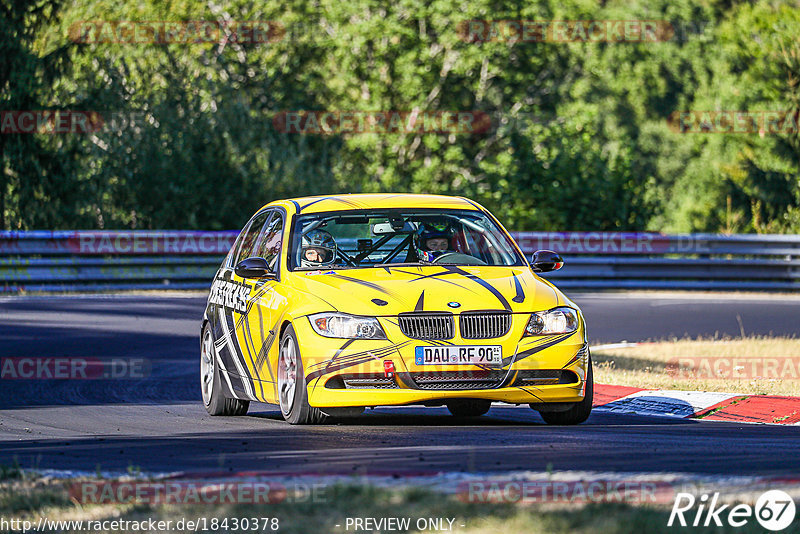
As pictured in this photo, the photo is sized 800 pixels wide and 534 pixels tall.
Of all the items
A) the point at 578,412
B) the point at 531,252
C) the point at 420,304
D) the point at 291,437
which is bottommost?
the point at 531,252

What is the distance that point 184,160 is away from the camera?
32469mm

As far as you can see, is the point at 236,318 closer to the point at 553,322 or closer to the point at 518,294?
the point at 518,294

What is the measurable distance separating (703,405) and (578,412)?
1703 mm

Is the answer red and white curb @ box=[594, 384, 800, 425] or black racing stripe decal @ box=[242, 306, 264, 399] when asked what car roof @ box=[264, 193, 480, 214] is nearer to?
black racing stripe decal @ box=[242, 306, 264, 399]

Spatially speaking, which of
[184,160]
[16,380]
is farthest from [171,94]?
[16,380]

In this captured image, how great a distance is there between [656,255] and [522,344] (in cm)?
2145

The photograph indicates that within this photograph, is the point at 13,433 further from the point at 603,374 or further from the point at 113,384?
the point at 603,374

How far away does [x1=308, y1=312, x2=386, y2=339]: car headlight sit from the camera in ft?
31.4

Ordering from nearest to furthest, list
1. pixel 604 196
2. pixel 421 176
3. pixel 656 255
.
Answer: pixel 656 255 < pixel 604 196 < pixel 421 176

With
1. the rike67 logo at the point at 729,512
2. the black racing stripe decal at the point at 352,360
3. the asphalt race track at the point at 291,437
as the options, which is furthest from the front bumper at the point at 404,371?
the rike67 logo at the point at 729,512

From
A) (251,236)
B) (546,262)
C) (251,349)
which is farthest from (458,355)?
(251,236)

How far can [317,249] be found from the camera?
35.2 feet

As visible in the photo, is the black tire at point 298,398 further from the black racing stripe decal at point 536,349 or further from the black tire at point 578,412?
the black tire at point 578,412

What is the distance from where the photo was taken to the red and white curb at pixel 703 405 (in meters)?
10.9
